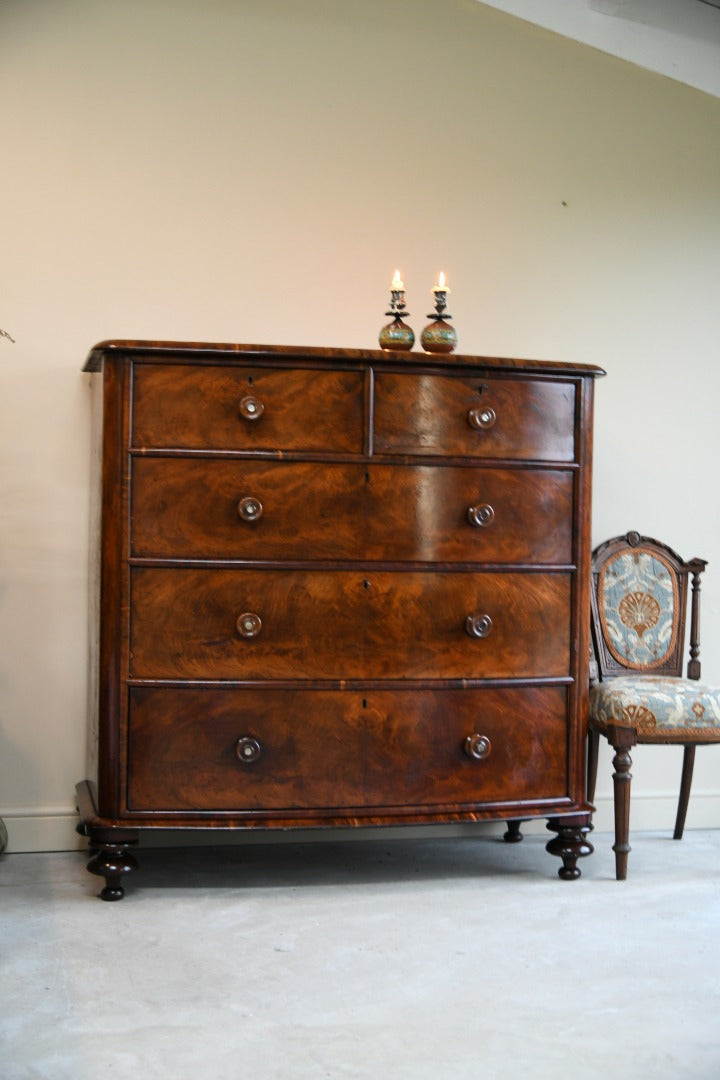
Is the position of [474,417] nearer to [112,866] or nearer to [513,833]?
[513,833]

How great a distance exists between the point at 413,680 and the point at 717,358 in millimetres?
1704

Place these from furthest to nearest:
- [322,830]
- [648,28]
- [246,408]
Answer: [648,28] < [322,830] < [246,408]

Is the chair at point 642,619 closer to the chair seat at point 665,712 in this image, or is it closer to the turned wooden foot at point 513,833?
the chair seat at point 665,712

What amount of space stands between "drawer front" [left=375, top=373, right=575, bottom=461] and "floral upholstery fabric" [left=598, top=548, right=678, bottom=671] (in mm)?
624

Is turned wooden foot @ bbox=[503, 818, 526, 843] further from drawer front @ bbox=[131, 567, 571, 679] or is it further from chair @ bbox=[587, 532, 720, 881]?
drawer front @ bbox=[131, 567, 571, 679]

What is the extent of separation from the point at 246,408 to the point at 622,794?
1461 mm

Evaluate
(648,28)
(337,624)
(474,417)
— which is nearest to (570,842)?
(337,624)

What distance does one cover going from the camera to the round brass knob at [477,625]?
318 centimetres

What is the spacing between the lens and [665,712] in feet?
11.0

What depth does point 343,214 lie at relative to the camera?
3.78 meters

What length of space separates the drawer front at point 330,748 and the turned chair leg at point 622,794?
23cm

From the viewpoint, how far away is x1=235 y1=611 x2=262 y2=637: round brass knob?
306cm

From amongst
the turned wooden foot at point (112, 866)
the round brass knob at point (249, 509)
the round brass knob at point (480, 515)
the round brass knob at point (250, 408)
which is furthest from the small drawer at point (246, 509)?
the turned wooden foot at point (112, 866)

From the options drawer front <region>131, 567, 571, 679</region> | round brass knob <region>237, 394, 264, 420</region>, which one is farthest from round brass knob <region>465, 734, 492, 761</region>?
round brass knob <region>237, 394, 264, 420</region>
